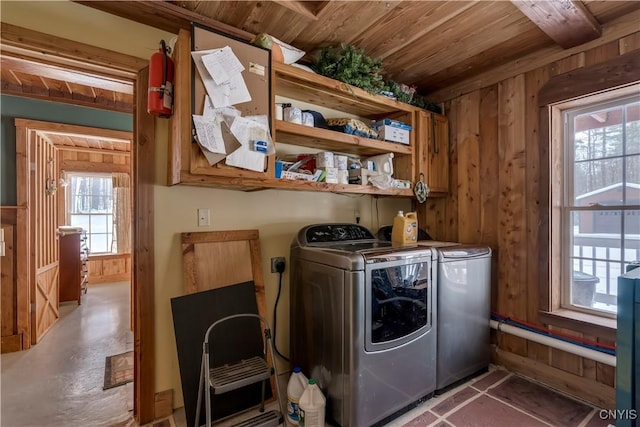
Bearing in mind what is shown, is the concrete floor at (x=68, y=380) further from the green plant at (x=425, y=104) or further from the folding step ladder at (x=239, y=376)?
the green plant at (x=425, y=104)

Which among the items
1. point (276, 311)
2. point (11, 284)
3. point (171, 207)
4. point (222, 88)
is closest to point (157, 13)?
point (222, 88)

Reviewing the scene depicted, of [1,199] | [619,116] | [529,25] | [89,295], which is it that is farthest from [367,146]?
[89,295]

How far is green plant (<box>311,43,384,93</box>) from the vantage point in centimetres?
208

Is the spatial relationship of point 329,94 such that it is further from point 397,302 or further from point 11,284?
point 11,284

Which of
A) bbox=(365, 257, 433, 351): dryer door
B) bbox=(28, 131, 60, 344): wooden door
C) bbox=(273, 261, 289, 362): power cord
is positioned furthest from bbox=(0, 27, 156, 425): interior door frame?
bbox=(28, 131, 60, 344): wooden door

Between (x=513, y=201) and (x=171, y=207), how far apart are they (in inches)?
98.7

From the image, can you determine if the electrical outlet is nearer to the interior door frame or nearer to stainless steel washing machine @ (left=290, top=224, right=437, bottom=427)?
stainless steel washing machine @ (left=290, top=224, right=437, bottom=427)

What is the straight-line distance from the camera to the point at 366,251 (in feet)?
5.79

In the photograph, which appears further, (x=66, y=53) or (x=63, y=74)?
(x=63, y=74)

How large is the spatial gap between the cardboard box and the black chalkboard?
1.52 m

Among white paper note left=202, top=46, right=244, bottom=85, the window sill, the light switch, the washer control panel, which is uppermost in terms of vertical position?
white paper note left=202, top=46, right=244, bottom=85

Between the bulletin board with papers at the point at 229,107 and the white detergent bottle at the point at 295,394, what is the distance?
1.25m

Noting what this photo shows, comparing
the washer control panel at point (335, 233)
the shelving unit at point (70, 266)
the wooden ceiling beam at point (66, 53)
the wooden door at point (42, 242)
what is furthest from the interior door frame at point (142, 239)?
the shelving unit at point (70, 266)

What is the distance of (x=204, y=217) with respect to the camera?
1998mm
